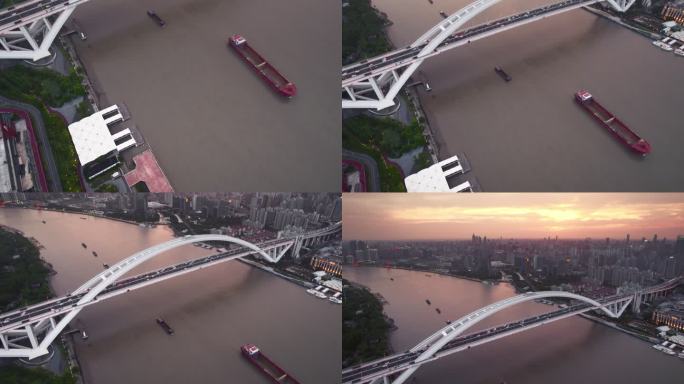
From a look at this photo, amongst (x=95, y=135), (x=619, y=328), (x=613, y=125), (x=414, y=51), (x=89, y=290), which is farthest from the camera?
(x=619, y=328)

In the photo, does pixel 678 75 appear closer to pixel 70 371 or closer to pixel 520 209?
pixel 520 209

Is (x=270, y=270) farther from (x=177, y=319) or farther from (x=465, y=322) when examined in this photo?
(x=465, y=322)

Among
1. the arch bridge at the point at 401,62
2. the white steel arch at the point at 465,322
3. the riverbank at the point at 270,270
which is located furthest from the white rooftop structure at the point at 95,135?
the white steel arch at the point at 465,322

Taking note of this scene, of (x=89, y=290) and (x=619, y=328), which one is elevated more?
(x=89, y=290)

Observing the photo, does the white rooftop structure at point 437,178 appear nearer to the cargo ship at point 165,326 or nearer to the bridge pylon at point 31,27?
the cargo ship at point 165,326

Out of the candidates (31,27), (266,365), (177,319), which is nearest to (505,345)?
(266,365)

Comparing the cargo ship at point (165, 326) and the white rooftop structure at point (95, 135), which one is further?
the cargo ship at point (165, 326)

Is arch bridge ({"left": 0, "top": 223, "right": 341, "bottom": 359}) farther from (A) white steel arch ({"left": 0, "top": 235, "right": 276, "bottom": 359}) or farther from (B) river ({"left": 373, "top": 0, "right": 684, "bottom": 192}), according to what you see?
(B) river ({"left": 373, "top": 0, "right": 684, "bottom": 192})
